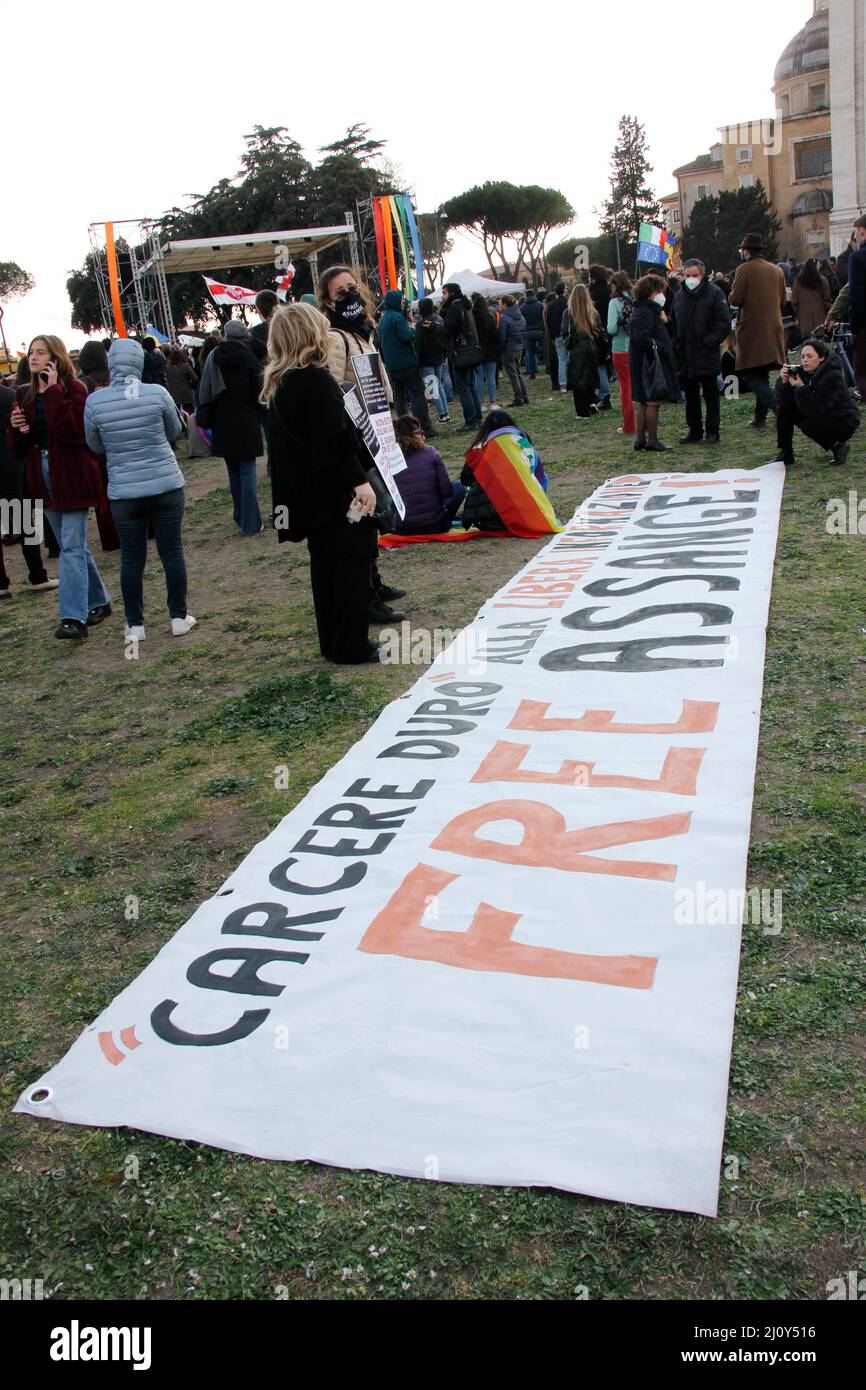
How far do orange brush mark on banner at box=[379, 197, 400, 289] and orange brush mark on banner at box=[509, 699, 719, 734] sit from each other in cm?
1934

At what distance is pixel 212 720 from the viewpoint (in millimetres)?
5395

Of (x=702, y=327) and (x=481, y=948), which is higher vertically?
(x=702, y=327)

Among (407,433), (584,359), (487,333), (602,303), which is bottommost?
(407,433)

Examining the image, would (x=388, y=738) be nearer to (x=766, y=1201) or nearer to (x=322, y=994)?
(x=322, y=994)

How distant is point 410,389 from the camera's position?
42.0ft

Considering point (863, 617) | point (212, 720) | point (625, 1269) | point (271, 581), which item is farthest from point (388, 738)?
point (271, 581)

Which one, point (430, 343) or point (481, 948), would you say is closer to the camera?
point (481, 948)

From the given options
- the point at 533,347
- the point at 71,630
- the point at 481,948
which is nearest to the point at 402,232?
the point at 533,347

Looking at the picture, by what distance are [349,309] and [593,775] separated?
3.23 metres

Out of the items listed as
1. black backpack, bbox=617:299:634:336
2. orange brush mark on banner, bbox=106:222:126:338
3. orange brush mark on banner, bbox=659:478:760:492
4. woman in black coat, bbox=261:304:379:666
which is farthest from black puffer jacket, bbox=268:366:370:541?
orange brush mark on banner, bbox=106:222:126:338

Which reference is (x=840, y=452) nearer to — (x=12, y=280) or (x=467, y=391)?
(x=467, y=391)

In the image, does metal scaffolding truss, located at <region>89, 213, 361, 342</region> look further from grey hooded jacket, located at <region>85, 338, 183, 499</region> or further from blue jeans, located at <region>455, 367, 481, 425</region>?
grey hooded jacket, located at <region>85, 338, 183, 499</region>

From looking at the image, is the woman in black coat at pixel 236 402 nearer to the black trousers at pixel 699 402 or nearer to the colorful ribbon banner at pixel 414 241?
the black trousers at pixel 699 402

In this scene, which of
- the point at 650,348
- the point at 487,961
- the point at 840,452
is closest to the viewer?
the point at 487,961
